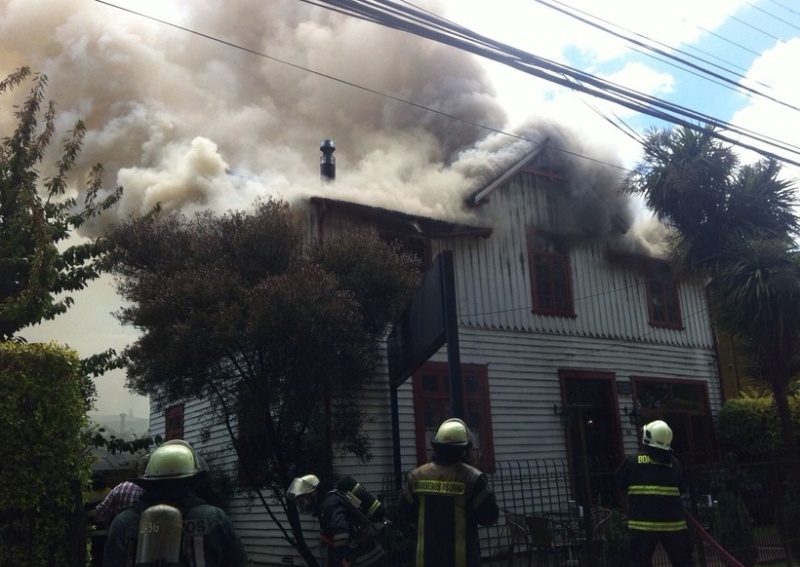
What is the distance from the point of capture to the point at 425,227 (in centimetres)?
1332

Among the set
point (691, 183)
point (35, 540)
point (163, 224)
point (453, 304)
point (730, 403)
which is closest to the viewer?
point (35, 540)

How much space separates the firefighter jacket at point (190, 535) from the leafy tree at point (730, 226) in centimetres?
1157

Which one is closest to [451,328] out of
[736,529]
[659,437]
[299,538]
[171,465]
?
[659,437]

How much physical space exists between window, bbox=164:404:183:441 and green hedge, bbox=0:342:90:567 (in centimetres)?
867

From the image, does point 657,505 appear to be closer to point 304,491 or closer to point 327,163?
point 304,491

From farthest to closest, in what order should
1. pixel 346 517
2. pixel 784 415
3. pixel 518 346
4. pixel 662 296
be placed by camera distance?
1. pixel 662 296
2. pixel 518 346
3. pixel 784 415
4. pixel 346 517

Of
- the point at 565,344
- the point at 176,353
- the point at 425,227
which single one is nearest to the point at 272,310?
the point at 176,353

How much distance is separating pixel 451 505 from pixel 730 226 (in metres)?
11.2

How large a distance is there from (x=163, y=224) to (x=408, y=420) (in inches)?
184

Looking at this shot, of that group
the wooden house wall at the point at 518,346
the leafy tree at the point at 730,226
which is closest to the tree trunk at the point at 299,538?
the wooden house wall at the point at 518,346

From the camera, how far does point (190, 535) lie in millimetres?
3406

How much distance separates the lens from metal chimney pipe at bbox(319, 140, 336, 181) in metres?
14.1

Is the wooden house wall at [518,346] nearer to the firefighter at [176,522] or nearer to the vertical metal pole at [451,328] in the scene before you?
the vertical metal pole at [451,328]

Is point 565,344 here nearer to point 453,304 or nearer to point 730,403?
point 730,403
